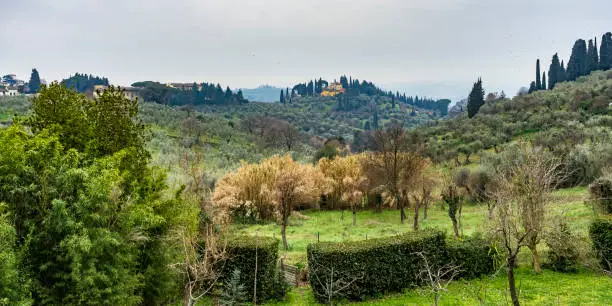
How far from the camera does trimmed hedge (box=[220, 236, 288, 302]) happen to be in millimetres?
14250

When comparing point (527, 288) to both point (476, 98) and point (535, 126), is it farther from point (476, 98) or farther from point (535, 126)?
point (476, 98)

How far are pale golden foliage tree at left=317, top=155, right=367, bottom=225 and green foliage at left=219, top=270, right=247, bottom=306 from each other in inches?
870

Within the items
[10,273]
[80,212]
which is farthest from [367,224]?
[10,273]

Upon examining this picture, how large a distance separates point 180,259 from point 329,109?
581ft

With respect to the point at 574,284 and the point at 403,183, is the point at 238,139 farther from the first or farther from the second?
the point at 574,284

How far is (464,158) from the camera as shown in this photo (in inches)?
2183

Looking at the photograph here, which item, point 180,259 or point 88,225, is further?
point 180,259

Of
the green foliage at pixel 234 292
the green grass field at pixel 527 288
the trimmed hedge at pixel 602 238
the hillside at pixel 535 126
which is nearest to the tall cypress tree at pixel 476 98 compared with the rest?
the hillside at pixel 535 126

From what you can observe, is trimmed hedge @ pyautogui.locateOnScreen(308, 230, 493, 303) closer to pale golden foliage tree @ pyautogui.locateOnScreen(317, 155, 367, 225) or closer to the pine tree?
pale golden foliage tree @ pyautogui.locateOnScreen(317, 155, 367, 225)

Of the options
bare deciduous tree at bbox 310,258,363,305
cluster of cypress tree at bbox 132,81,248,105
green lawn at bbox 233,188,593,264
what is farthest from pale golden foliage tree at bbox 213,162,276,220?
cluster of cypress tree at bbox 132,81,248,105

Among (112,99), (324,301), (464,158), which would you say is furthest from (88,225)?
(464,158)

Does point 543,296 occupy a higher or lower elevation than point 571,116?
lower

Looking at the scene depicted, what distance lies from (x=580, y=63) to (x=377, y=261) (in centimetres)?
11839

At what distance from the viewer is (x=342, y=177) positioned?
39.3 metres
